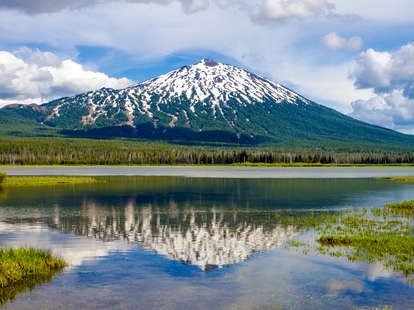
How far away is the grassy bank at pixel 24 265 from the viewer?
62.9ft

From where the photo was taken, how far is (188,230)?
33812 millimetres

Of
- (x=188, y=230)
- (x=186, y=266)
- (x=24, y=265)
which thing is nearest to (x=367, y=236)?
(x=188, y=230)

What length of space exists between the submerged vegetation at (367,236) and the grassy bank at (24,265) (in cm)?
1437

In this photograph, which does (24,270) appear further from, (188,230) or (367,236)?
(367,236)

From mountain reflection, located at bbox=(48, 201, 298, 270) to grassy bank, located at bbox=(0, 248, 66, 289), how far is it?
254 inches

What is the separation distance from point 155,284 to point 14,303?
18.9ft

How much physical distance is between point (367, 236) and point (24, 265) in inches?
861

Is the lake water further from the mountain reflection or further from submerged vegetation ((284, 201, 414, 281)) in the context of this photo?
submerged vegetation ((284, 201, 414, 281))

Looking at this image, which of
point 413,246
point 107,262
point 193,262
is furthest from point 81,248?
point 413,246

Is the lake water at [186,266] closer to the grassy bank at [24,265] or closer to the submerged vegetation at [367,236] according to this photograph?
the grassy bank at [24,265]

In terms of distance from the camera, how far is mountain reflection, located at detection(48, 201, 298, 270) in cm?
2603

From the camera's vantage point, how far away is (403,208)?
156 ft

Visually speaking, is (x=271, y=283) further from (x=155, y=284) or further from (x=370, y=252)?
(x=370, y=252)

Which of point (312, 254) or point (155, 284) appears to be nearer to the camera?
point (155, 284)
